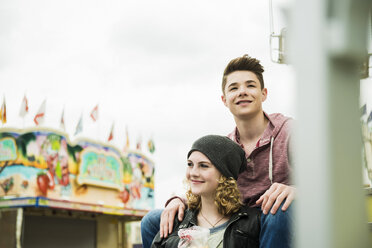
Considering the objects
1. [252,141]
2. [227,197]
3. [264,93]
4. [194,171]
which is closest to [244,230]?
[227,197]

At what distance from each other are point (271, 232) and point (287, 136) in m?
0.75

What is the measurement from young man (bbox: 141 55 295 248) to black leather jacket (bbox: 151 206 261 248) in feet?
0.20

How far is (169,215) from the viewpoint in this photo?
9.24ft

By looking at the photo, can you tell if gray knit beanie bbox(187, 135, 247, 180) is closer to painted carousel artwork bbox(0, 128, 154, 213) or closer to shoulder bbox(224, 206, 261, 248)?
shoulder bbox(224, 206, 261, 248)

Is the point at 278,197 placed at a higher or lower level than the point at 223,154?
lower

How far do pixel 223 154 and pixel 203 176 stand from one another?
0.62ft

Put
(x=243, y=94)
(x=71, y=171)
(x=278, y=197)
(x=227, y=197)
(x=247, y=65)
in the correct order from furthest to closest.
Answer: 1. (x=71, y=171)
2. (x=247, y=65)
3. (x=243, y=94)
4. (x=227, y=197)
5. (x=278, y=197)

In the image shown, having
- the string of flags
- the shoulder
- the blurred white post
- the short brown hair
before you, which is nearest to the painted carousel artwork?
the string of flags

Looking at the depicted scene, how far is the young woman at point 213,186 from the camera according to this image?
271cm

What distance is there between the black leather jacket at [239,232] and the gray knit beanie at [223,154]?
26 cm

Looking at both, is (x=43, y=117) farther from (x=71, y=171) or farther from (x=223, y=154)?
(x=223, y=154)

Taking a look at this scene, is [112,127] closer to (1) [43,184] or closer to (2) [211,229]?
(1) [43,184]

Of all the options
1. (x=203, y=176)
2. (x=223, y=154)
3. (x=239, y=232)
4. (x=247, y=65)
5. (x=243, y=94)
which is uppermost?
(x=247, y=65)

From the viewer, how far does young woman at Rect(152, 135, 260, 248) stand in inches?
107
